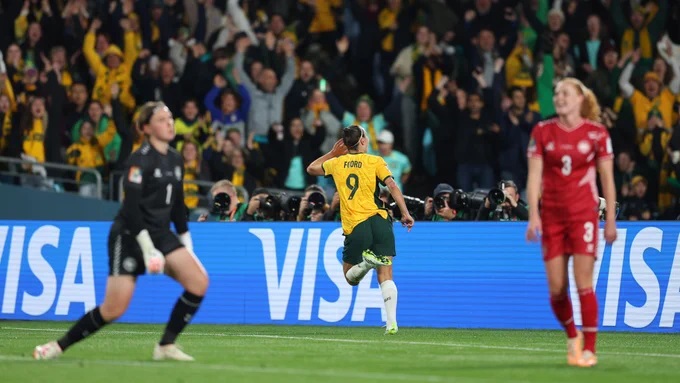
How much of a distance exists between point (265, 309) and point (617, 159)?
6479mm

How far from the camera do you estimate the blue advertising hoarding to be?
1730cm

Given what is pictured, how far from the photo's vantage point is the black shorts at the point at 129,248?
11.5 meters

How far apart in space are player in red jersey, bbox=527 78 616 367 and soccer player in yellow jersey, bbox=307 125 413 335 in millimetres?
4671

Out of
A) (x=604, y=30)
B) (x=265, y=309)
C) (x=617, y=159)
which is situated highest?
(x=604, y=30)

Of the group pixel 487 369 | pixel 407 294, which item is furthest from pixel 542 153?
pixel 407 294

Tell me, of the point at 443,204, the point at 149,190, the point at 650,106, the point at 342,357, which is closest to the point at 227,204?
the point at 443,204

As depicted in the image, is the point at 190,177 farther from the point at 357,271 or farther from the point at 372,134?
the point at 357,271

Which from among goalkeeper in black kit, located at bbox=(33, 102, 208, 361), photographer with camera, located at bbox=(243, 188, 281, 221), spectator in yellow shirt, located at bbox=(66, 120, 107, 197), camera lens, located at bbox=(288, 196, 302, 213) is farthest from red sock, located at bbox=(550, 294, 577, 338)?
spectator in yellow shirt, located at bbox=(66, 120, 107, 197)

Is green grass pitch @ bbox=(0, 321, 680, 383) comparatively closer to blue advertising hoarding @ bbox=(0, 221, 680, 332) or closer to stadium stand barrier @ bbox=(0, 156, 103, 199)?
blue advertising hoarding @ bbox=(0, 221, 680, 332)

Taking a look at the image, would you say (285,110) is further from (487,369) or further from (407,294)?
(487,369)

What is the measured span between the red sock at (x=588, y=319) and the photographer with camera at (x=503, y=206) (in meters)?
6.81

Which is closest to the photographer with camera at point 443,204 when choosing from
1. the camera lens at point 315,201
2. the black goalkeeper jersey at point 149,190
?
the camera lens at point 315,201

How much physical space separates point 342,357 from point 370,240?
3813 millimetres

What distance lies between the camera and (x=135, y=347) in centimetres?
1379
